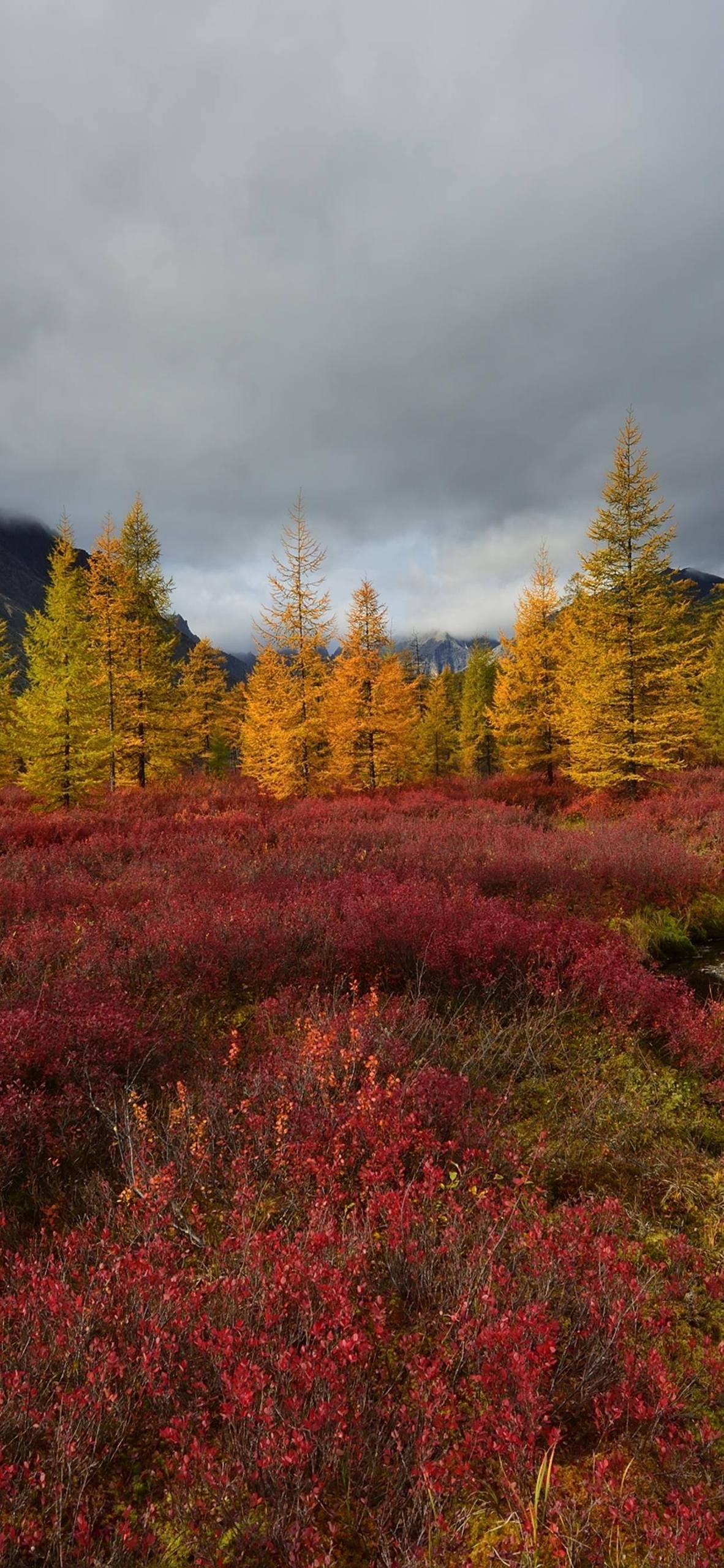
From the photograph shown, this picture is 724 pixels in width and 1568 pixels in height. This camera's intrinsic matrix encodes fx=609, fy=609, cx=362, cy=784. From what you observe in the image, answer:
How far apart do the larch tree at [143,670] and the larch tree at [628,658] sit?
1554cm

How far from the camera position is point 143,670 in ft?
77.9

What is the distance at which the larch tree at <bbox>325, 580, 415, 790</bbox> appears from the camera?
76.3 ft

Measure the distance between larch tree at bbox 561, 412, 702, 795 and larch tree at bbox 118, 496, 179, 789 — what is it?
1554 centimetres

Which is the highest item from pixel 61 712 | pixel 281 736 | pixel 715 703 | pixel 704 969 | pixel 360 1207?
pixel 715 703

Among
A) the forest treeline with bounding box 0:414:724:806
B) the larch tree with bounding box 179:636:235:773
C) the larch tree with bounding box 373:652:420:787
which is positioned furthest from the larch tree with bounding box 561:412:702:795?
the larch tree with bounding box 179:636:235:773

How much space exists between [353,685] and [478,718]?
81.3ft

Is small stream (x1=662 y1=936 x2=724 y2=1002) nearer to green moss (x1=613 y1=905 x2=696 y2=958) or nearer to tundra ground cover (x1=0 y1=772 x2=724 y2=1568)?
green moss (x1=613 y1=905 x2=696 y2=958)

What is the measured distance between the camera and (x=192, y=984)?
21.3ft

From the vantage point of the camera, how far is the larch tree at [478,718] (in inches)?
1833

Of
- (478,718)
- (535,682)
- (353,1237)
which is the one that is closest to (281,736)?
(535,682)

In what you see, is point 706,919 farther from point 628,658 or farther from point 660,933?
point 628,658

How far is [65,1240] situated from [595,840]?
11957mm

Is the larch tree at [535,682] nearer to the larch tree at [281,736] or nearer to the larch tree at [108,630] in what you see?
the larch tree at [281,736]

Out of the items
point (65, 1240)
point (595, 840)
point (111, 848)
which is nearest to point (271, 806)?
point (111, 848)
